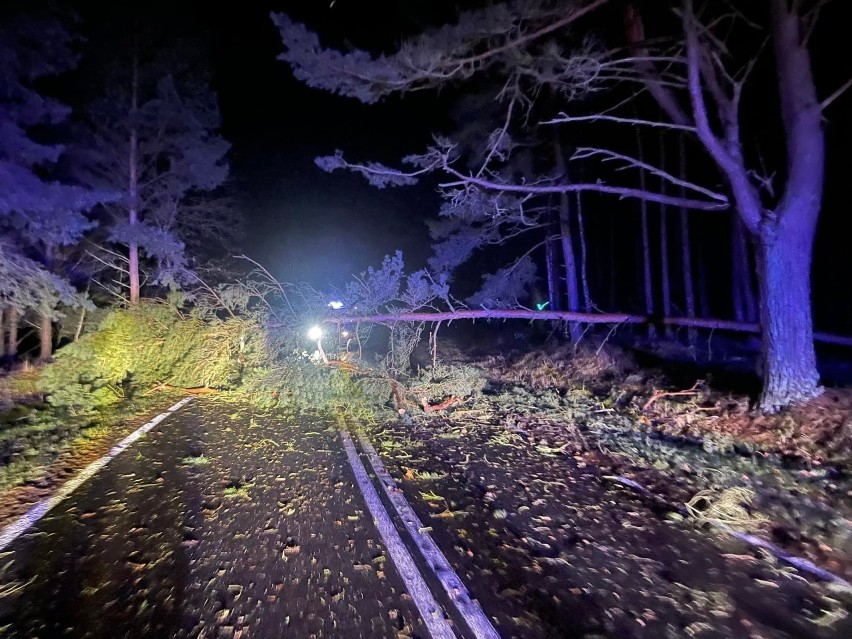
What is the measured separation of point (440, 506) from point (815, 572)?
9.78 ft

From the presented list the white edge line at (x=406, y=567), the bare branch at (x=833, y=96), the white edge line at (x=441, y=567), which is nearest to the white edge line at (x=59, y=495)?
the white edge line at (x=406, y=567)

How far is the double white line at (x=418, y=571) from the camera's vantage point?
114 inches

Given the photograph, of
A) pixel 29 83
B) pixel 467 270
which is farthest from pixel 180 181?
pixel 467 270

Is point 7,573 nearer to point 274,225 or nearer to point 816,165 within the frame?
point 816,165

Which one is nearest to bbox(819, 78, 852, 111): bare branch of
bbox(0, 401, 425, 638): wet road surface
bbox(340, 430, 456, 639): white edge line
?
bbox(340, 430, 456, 639): white edge line

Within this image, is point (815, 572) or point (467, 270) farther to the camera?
point (467, 270)

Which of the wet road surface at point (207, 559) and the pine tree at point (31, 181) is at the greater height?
the pine tree at point (31, 181)

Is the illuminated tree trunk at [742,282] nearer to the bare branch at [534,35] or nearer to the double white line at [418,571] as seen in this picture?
the bare branch at [534,35]

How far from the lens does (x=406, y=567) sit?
3486mm

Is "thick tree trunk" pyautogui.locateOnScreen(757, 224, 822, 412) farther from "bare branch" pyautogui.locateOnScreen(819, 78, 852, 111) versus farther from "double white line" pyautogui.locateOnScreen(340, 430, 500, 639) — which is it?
"double white line" pyautogui.locateOnScreen(340, 430, 500, 639)

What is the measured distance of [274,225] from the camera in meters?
49.6

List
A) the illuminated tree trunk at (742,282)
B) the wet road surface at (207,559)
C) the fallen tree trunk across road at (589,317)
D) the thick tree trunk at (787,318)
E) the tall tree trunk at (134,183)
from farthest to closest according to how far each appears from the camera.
Answer: the illuminated tree trunk at (742,282)
the tall tree trunk at (134,183)
the fallen tree trunk across road at (589,317)
the thick tree trunk at (787,318)
the wet road surface at (207,559)

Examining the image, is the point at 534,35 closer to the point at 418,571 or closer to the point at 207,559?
the point at 418,571

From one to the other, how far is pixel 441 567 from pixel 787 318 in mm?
6253
